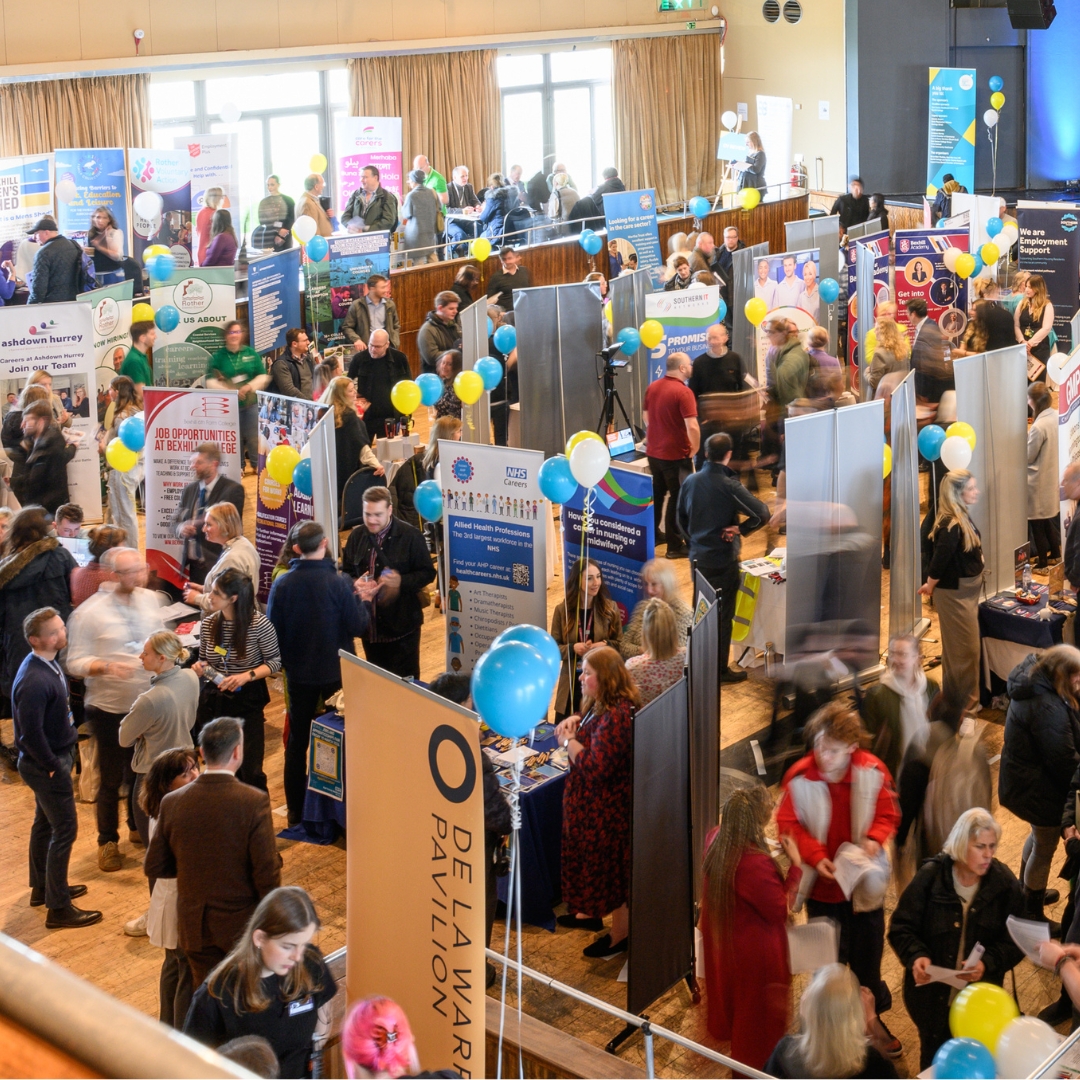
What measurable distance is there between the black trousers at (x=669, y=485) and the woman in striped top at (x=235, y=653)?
325 cm

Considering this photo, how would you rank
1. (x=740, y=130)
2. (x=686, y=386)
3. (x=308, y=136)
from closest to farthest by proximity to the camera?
(x=686, y=386) < (x=308, y=136) < (x=740, y=130)

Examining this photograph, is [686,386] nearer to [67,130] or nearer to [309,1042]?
[309,1042]

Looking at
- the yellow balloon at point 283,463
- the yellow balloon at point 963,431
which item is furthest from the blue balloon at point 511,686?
the yellow balloon at point 963,431

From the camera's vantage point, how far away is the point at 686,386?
311 inches

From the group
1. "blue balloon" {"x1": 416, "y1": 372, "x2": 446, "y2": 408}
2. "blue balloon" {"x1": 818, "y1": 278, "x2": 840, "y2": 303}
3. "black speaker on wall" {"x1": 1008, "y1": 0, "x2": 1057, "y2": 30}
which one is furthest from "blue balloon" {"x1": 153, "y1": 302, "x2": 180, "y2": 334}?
"black speaker on wall" {"x1": 1008, "y1": 0, "x2": 1057, "y2": 30}

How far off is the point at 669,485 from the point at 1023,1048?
556cm

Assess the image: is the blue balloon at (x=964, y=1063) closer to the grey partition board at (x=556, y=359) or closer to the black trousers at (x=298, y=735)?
the black trousers at (x=298, y=735)

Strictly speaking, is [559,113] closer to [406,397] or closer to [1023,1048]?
[406,397]

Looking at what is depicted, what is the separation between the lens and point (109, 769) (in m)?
5.29

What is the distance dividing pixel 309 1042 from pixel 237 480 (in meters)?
4.23

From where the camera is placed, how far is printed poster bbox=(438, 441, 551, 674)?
572 cm

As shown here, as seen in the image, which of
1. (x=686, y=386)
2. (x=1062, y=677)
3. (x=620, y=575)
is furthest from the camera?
(x=686, y=386)

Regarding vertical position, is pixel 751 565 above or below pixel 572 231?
below

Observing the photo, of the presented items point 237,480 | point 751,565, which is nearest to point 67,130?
point 237,480
